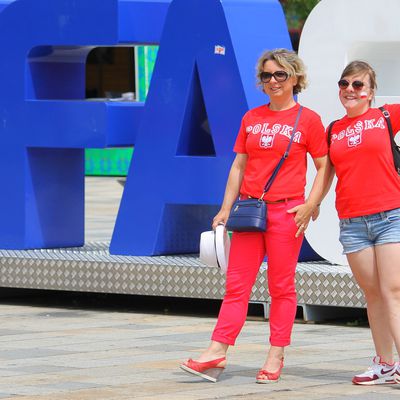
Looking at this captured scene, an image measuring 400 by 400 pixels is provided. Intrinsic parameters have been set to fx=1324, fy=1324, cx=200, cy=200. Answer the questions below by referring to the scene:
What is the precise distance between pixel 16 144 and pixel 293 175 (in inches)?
180

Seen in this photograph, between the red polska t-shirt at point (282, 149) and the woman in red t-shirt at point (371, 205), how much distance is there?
128 millimetres

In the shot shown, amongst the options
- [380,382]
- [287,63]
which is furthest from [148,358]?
[287,63]

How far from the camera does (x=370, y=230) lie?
281 inches

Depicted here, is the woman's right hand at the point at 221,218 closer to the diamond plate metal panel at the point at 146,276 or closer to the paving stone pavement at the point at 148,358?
the paving stone pavement at the point at 148,358

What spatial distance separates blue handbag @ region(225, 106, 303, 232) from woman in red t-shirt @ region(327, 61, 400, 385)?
319mm

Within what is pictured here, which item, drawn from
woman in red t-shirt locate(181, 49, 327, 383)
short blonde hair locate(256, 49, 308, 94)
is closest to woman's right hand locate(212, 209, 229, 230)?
woman in red t-shirt locate(181, 49, 327, 383)

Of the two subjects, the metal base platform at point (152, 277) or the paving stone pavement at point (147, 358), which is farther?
the metal base platform at point (152, 277)

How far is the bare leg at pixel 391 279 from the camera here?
7102 mm

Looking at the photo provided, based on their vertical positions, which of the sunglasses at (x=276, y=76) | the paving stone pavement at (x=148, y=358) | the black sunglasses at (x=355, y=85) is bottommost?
the paving stone pavement at (x=148, y=358)

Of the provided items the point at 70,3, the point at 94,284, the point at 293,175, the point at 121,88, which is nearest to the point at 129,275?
the point at 94,284

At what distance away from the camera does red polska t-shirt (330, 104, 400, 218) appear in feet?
23.4

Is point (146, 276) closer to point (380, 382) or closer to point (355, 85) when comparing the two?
point (380, 382)

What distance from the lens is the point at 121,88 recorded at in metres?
32.4

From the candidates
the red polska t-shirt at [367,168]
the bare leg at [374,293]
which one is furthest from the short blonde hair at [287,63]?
the bare leg at [374,293]
